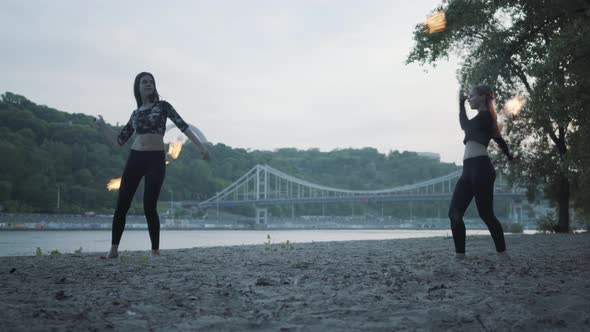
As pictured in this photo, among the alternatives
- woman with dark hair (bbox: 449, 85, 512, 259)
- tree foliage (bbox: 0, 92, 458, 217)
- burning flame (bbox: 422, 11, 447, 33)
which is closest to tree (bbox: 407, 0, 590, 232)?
burning flame (bbox: 422, 11, 447, 33)

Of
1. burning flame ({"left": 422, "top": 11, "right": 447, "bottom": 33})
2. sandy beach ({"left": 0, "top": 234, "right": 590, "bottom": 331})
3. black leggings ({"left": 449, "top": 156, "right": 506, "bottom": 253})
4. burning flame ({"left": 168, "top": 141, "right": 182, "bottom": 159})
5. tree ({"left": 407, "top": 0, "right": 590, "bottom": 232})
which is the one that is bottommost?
sandy beach ({"left": 0, "top": 234, "right": 590, "bottom": 331})

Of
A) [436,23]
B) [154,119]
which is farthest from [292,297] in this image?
[436,23]

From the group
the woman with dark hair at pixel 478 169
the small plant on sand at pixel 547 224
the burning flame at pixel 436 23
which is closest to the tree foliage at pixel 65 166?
the small plant on sand at pixel 547 224

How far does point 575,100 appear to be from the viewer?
25.0ft

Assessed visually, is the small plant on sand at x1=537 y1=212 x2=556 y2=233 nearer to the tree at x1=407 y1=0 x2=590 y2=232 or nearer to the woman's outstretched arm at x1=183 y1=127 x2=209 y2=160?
the tree at x1=407 y1=0 x2=590 y2=232

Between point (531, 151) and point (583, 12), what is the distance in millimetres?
11837

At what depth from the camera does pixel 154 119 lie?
616 centimetres

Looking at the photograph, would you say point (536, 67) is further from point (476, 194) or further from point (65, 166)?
point (65, 166)

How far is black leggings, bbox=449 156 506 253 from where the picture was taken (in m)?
5.85

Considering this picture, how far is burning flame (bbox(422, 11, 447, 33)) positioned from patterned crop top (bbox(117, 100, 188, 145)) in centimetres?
1179

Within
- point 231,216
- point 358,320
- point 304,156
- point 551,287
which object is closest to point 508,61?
point 551,287

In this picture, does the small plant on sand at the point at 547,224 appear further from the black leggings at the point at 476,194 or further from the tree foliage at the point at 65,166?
the tree foliage at the point at 65,166

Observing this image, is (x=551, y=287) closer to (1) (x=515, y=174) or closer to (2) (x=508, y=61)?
(2) (x=508, y=61)

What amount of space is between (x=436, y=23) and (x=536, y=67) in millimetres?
9186
